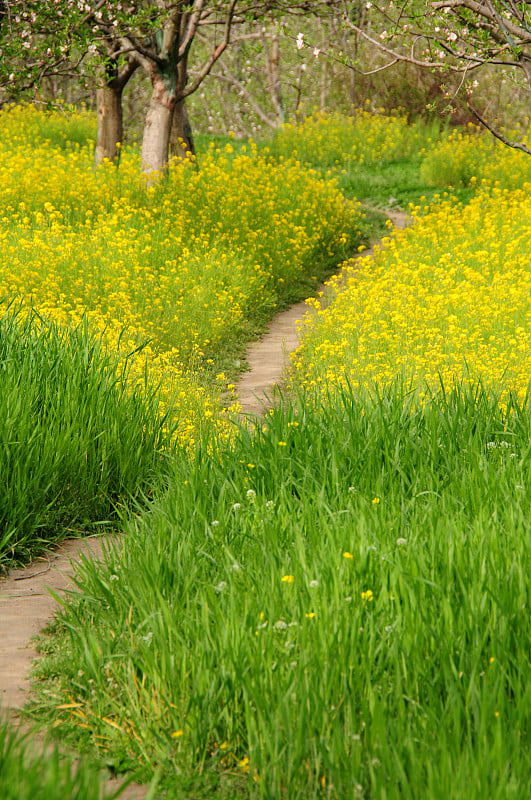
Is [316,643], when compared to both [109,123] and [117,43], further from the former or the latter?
[109,123]

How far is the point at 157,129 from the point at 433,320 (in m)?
6.40

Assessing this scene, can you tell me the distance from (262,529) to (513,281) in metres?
6.07

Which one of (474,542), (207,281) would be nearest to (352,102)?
(207,281)

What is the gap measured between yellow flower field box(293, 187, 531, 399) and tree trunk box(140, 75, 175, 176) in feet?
12.3

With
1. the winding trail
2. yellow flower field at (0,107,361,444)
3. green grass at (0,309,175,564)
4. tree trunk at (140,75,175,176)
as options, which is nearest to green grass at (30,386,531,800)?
the winding trail

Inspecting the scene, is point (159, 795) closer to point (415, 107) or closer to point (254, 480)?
point (254, 480)

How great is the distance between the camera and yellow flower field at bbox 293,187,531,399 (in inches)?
247

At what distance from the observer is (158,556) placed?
10.8 ft

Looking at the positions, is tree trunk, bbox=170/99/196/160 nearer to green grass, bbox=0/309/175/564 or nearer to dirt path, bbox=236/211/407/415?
dirt path, bbox=236/211/407/415

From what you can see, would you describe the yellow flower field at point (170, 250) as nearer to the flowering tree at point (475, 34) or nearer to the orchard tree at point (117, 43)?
the orchard tree at point (117, 43)

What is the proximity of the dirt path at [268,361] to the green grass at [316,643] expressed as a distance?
2.46m

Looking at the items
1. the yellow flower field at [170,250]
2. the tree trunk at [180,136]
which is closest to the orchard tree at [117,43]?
the yellow flower field at [170,250]

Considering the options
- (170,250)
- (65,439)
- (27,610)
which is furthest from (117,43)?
(27,610)

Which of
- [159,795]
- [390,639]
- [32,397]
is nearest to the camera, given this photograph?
[159,795]
